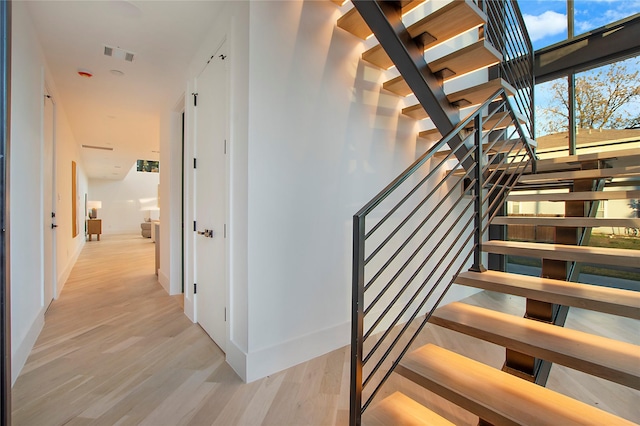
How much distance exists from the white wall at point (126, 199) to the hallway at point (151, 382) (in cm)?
1057

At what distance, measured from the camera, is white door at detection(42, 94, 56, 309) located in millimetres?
3002

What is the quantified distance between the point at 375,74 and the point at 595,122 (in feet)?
8.66

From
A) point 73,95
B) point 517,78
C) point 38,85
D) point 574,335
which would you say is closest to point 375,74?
point 517,78

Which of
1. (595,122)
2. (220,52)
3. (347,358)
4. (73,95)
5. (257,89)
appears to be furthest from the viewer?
(73,95)

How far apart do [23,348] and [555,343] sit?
10.8 feet

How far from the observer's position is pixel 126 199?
42.4 feet

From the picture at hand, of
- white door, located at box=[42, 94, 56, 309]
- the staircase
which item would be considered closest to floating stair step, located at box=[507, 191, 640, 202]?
the staircase

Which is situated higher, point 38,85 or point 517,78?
point 517,78

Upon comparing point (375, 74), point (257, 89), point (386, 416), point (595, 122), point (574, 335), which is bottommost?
point (386, 416)

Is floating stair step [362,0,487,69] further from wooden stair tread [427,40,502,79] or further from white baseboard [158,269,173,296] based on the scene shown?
white baseboard [158,269,173,296]

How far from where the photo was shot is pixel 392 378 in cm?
196

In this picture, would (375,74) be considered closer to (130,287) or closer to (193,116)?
(193,116)

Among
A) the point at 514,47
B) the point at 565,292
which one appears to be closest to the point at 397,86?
the point at 514,47

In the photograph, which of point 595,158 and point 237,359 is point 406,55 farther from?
point 237,359
